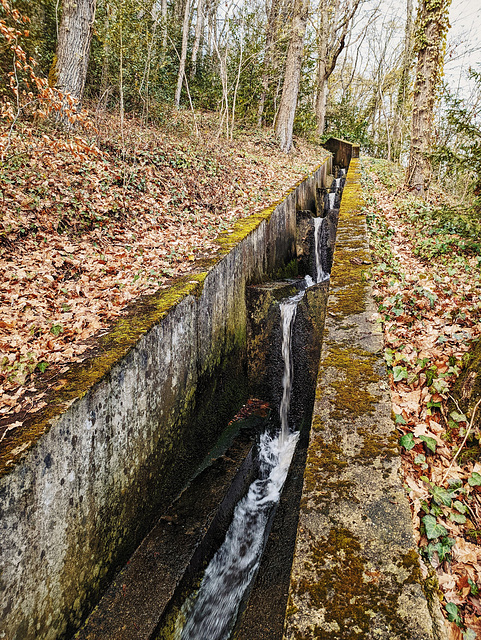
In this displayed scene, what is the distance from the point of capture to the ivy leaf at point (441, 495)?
2162mm

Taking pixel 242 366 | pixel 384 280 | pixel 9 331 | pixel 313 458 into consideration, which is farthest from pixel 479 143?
pixel 9 331

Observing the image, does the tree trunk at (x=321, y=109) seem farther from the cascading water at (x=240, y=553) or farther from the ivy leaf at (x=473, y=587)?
the ivy leaf at (x=473, y=587)

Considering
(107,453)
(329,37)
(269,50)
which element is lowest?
(107,453)

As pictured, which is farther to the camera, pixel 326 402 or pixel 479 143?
pixel 479 143

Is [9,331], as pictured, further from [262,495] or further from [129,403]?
[262,495]

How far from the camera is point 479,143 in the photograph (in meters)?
5.94

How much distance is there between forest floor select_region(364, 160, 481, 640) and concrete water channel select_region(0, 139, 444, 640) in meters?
0.22

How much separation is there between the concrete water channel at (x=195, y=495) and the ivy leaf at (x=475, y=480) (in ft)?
1.43

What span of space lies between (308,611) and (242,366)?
4.35 meters

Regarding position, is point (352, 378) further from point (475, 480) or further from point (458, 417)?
point (475, 480)

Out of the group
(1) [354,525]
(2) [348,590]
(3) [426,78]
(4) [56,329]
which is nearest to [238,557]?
(1) [354,525]

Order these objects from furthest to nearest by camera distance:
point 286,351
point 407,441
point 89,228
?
point 286,351 → point 89,228 → point 407,441

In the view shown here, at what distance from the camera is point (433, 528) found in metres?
2.05

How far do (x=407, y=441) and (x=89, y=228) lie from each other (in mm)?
5237
